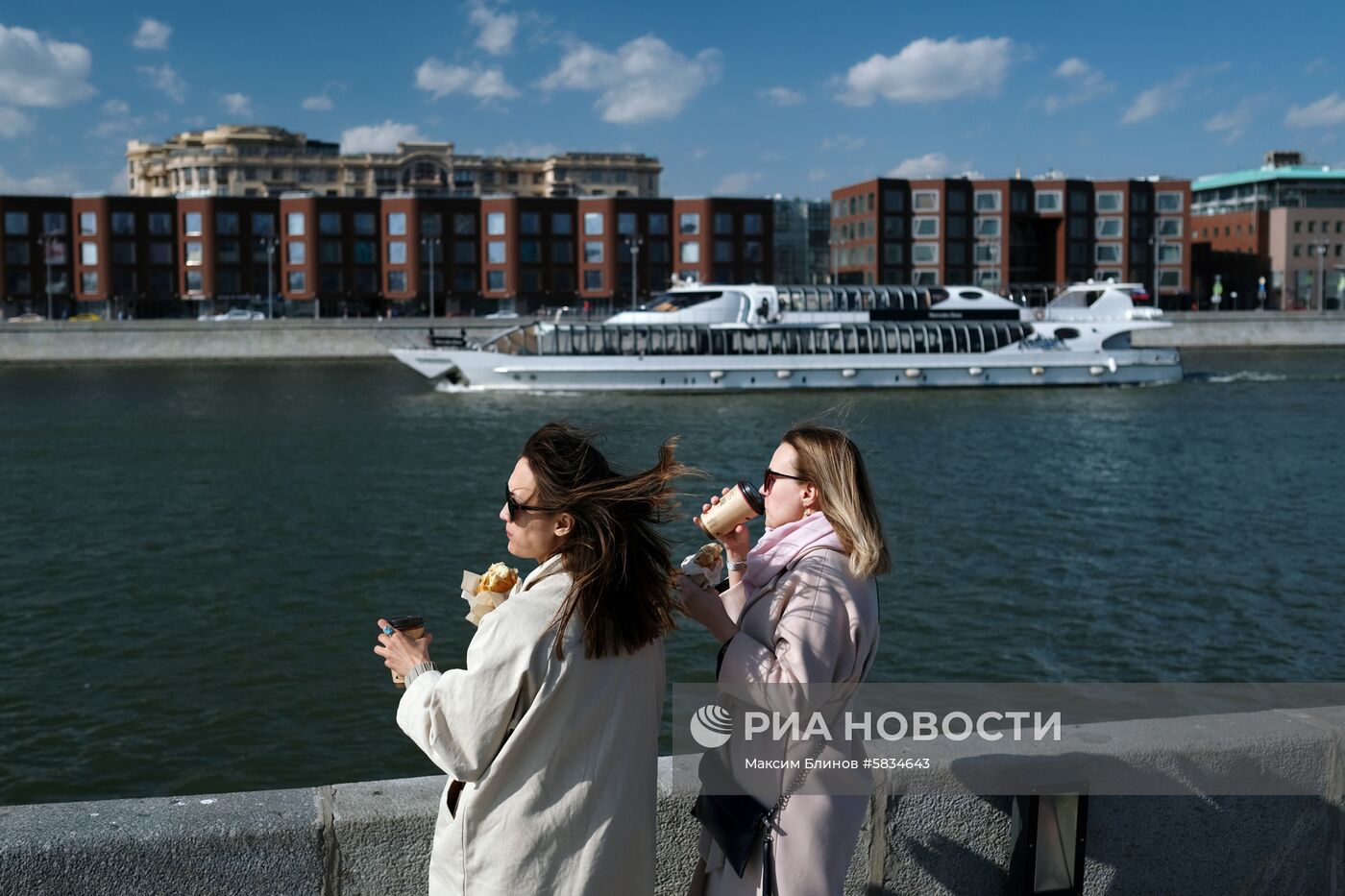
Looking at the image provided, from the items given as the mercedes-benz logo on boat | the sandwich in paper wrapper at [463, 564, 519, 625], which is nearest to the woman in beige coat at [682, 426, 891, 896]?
the mercedes-benz logo on boat

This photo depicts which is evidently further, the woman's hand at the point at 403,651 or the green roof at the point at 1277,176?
the green roof at the point at 1277,176

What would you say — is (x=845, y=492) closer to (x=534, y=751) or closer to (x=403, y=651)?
(x=534, y=751)

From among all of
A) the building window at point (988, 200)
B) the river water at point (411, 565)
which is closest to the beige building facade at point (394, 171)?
the building window at point (988, 200)

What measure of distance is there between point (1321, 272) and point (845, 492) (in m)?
→ 111

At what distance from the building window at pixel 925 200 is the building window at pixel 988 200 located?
10.5ft

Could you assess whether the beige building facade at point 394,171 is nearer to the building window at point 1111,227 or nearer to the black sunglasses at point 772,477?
the building window at point 1111,227

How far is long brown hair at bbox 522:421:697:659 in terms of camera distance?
2857 mm

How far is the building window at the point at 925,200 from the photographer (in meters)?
95.9

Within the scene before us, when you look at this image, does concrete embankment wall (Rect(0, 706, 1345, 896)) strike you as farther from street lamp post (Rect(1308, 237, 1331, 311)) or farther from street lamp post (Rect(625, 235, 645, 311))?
street lamp post (Rect(1308, 237, 1331, 311))

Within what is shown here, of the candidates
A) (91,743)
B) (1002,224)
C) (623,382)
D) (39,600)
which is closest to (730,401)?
(623,382)

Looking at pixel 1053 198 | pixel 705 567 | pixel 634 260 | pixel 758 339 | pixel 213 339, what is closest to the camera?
pixel 705 567

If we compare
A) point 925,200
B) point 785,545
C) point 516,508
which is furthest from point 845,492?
point 925,200

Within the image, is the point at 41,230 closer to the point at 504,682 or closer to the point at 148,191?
the point at 148,191

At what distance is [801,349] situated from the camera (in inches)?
1921
